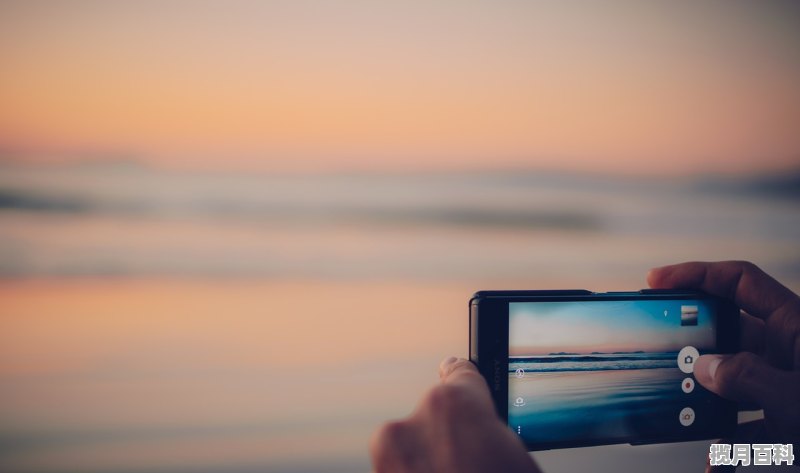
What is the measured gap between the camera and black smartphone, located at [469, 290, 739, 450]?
89 cm

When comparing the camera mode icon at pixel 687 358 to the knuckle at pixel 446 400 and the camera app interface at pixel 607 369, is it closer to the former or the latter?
the camera app interface at pixel 607 369

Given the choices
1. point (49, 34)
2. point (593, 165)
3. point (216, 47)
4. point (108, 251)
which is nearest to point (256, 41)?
point (216, 47)

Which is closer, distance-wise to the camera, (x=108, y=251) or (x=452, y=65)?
(x=108, y=251)

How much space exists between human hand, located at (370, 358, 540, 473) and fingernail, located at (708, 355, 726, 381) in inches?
18.3

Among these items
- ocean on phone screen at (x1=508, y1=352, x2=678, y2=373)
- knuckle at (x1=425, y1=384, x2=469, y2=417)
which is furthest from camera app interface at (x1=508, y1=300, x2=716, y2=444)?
knuckle at (x1=425, y1=384, x2=469, y2=417)

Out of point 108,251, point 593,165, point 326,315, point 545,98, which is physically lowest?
point 326,315

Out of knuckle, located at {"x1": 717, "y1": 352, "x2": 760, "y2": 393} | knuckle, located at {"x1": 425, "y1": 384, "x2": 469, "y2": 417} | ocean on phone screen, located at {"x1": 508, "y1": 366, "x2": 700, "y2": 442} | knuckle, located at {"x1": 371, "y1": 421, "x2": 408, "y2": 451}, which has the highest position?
knuckle, located at {"x1": 425, "y1": 384, "x2": 469, "y2": 417}

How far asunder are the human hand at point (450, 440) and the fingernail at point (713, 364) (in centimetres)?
46

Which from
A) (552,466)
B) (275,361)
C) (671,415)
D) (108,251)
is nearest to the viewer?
(671,415)

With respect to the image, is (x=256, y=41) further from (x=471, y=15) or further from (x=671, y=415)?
(x=671, y=415)

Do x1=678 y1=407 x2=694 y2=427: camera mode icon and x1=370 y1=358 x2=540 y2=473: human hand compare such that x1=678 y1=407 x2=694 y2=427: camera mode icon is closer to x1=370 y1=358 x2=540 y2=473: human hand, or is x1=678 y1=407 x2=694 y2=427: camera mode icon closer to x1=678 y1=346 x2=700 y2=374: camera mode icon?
x1=678 y1=346 x2=700 y2=374: camera mode icon

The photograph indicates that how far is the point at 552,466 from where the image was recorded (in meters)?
1.31

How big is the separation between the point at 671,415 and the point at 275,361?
0.65m

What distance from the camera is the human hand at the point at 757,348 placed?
3.04ft
